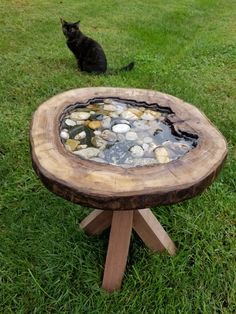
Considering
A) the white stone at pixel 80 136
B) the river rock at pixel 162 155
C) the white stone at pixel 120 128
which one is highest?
the river rock at pixel 162 155

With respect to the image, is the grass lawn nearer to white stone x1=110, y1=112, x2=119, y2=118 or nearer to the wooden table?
the wooden table

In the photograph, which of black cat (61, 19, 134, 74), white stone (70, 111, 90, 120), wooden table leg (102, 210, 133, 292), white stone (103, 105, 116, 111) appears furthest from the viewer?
black cat (61, 19, 134, 74)

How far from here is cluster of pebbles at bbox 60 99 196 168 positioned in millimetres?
1700

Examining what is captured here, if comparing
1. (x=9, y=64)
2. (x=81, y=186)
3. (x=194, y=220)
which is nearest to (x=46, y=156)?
(x=81, y=186)

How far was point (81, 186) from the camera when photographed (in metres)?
1.50

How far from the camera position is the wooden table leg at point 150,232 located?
2045 millimetres

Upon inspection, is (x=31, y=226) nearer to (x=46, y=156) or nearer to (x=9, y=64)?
(x=46, y=156)

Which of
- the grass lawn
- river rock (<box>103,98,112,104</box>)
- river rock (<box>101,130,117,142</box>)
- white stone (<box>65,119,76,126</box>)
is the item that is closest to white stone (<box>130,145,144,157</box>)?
river rock (<box>101,130,117,142</box>)

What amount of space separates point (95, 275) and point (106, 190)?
2.36 feet

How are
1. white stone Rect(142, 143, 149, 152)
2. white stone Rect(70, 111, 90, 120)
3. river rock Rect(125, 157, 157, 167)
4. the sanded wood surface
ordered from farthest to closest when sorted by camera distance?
white stone Rect(70, 111, 90, 120)
white stone Rect(142, 143, 149, 152)
river rock Rect(125, 157, 157, 167)
the sanded wood surface

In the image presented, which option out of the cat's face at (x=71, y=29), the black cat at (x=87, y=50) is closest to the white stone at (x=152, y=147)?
the black cat at (x=87, y=50)

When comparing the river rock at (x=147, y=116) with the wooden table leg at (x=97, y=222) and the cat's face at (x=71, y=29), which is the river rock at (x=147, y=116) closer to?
the wooden table leg at (x=97, y=222)

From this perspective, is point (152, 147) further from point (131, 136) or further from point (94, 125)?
point (94, 125)

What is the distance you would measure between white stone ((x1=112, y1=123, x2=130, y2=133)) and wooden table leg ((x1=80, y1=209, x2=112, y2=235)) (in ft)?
1.66
